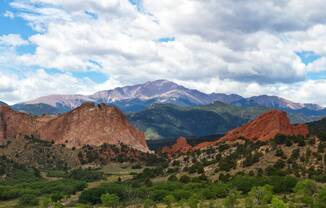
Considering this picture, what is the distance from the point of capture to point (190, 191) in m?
166

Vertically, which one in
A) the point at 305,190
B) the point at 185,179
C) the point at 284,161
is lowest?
the point at 305,190

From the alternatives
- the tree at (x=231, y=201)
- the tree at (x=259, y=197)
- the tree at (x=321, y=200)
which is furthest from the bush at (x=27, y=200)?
the tree at (x=321, y=200)

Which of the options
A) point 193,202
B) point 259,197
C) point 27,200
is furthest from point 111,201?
point 259,197

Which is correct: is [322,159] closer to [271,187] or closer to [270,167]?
[270,167]

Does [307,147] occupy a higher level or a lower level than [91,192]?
higher

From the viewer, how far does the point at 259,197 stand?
144 meters

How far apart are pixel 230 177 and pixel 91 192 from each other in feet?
167

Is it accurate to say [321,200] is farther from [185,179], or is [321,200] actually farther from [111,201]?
[185,179]

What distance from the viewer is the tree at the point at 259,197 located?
139 m

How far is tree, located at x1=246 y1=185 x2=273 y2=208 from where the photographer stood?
13875 centimetres

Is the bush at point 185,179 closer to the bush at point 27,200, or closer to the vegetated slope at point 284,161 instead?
the vegetated slope at point 284,161

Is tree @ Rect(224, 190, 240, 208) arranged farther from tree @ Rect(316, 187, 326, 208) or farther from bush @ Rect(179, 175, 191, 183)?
bush @ Rect(179, 175, 191, 183)

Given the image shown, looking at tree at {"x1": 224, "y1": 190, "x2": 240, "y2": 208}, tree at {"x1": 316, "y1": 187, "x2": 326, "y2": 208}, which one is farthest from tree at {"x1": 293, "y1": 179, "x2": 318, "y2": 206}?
tree at {"x1": 224, "y1": 190, "x2": 240, "y2": 208}

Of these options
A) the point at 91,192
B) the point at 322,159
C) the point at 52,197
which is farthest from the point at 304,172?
the point at 52,197
